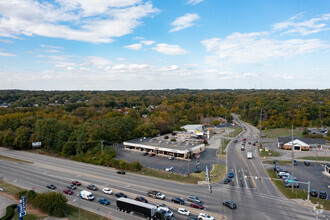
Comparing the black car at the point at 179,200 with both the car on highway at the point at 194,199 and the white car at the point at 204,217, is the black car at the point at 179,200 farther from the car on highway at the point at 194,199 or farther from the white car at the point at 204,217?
the white car at the point at 204,217

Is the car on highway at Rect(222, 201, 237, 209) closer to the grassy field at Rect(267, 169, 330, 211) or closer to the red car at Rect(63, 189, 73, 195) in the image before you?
the grassy field at Rect(267, 169, 330, 211)

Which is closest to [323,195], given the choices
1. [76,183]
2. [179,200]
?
[179,200]

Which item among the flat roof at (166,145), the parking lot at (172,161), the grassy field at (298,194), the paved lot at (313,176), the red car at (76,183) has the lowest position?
the paved lot at (313,176)

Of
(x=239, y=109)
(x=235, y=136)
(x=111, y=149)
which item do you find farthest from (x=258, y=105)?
(x=111, y=149)

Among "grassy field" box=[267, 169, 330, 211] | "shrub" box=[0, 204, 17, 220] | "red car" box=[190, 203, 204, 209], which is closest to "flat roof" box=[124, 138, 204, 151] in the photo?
"grassy field" box=[267, 169, 330, 211]

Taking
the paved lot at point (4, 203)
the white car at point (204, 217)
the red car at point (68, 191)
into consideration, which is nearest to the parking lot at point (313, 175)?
the white car at point (204, 217)
